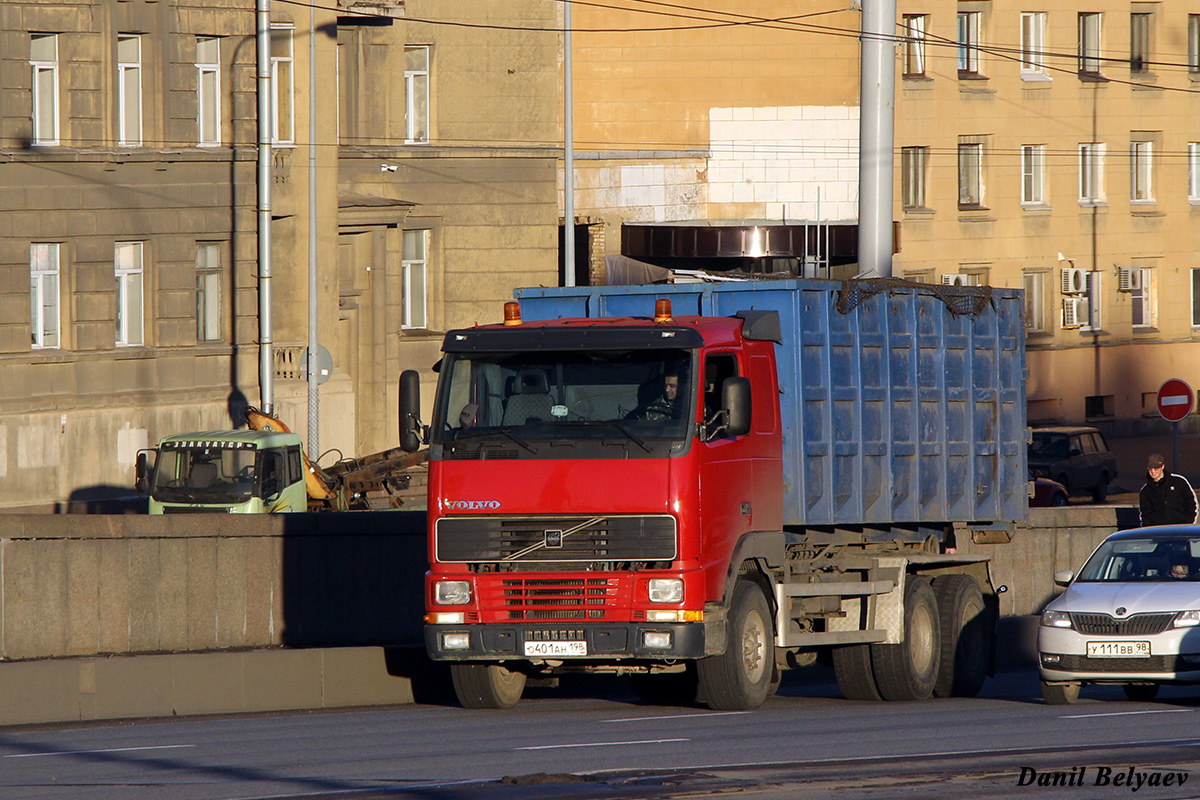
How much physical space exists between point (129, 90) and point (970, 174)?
27.0m

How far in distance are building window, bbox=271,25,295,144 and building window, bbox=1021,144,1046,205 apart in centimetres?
2397

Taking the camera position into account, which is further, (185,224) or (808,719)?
(185,224)

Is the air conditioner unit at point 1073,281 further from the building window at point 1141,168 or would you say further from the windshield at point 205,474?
the windshield at point 205,474

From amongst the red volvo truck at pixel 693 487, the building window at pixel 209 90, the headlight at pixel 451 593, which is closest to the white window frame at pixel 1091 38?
the building window at pixel 209 90

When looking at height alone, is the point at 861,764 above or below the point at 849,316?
below

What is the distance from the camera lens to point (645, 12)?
54312 millimetres

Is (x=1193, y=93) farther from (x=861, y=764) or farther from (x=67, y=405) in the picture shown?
(x=861, y=764)

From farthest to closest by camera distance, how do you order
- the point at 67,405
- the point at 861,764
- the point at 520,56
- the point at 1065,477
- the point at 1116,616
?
the point at 520,56 < the point at 1065,477 < the point at 67,405 < the point at 1116,616 < the point at 861,764

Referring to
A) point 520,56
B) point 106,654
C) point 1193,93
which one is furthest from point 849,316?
point 1193,93

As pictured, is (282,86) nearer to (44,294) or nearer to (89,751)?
(44,294)

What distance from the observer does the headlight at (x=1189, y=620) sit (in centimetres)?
1580

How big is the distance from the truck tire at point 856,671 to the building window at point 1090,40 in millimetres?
42877

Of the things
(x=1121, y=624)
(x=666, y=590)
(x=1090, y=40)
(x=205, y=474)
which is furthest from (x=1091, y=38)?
(x=666, y=590)

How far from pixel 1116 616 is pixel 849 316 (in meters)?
3.29
